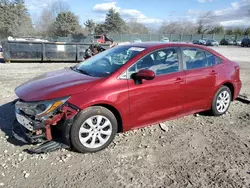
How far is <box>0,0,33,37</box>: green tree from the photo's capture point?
42812 mm

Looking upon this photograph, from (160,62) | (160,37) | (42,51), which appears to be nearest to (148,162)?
(160,62)

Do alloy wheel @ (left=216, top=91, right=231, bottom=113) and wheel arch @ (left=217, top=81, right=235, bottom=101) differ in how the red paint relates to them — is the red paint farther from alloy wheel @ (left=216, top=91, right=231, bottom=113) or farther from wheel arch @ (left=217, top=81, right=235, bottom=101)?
alloy wheel @ (left=216, top=91, right=231, bottom=113)

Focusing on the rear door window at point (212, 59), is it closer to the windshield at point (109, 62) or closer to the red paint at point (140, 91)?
the red paint at point (140, 91)

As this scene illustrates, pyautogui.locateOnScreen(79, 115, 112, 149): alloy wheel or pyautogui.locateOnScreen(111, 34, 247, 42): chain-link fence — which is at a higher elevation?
pyautogui.locateOnScreen(111, 34, 247, 42): chain-link fence

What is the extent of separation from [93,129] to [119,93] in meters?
Answer: 0.63

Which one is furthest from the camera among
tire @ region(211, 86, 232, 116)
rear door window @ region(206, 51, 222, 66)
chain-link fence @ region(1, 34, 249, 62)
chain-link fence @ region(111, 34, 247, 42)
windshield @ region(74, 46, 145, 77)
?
chain-link fence @ region(111, 34, 247, 42)

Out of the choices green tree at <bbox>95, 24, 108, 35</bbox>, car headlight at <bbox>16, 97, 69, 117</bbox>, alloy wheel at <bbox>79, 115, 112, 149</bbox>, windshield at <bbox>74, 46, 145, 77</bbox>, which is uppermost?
green tree at <bbox>95, 24, 108, 35</bbox>

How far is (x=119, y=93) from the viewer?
3441 millimetres

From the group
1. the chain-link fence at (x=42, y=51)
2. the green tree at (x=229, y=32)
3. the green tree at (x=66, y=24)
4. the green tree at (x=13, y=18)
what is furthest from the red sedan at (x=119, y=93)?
the green tree at (x=229, y=32)

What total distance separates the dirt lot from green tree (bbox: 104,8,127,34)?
188ft

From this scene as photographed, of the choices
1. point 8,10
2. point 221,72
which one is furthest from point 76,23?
point 221,72

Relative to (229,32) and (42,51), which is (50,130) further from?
(229,32)

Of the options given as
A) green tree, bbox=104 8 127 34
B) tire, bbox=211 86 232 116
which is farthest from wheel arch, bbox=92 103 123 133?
green tree, bbox=104 8 127 34

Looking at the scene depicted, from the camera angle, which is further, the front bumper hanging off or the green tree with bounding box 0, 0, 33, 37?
the green tree with bounding box 0, 0, 33, 37
